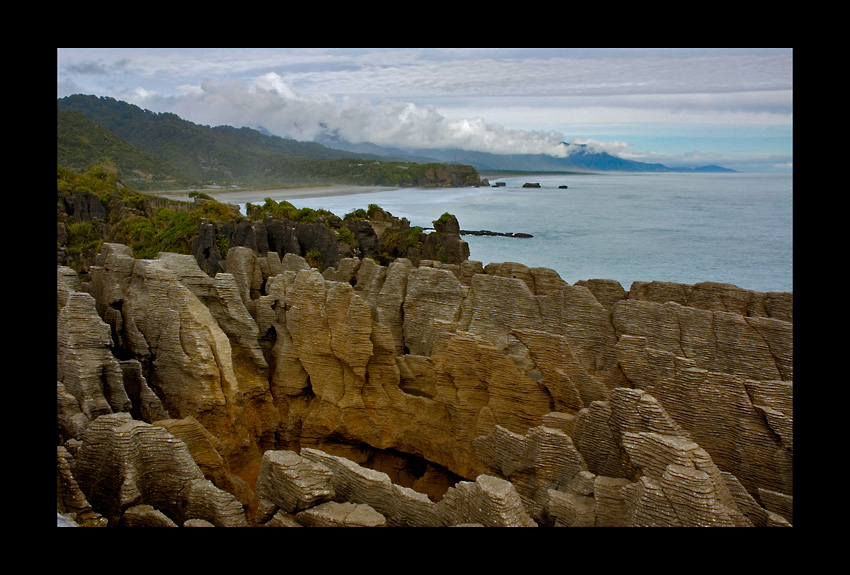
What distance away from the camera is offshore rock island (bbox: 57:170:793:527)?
26.4 feet

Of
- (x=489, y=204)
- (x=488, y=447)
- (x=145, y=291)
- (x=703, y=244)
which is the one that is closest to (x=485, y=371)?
(x=488, y=447)

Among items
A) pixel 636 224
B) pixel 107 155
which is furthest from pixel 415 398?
pixel 107 155

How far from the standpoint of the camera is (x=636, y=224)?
33.8 m

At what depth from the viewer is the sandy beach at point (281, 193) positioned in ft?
161

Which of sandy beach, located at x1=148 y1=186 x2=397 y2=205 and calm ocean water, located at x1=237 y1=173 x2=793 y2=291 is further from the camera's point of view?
sandy beach, located at x1=148 y1=186 x2=397 y2=205

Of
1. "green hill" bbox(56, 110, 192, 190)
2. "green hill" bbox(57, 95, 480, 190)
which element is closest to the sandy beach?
"green hill" bbox(57, 95, 480, 190)

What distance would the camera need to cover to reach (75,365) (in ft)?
33.5

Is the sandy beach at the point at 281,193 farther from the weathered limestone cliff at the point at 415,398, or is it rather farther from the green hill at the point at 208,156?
the weathered limestone cliff at the point at 415,398

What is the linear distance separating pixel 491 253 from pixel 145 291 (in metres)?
22.9

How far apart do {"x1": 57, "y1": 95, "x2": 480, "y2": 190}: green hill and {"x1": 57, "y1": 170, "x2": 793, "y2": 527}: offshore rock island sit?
3875 centimetres

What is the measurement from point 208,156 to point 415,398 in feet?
207

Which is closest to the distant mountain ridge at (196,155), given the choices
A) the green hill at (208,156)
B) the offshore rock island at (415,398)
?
the green hill at (208,156)

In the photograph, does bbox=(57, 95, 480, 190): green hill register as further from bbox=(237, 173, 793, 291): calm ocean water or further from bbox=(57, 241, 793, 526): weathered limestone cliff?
bbox=(57, 241, 793, 526): weathered limestone cliff

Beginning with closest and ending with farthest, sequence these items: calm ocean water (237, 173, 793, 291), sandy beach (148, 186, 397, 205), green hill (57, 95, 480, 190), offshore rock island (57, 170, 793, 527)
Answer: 1. offshore rock island (57, 170, 793, 527)
2. calm ocean water (237, 173, 793, 291)
3. sandy beach (148, 186, 397, 205)
4. green hill (57, 95, 480, 190)
